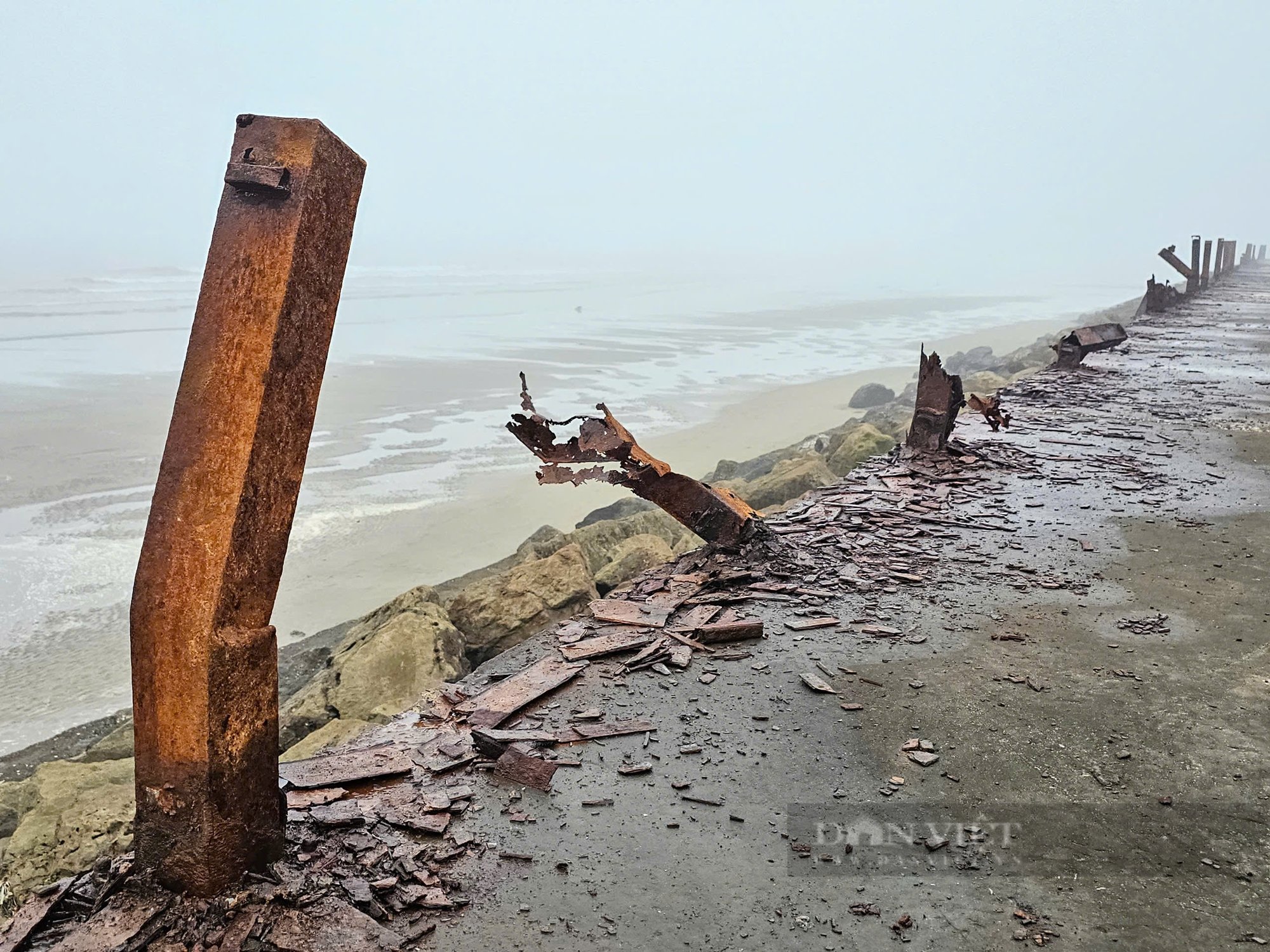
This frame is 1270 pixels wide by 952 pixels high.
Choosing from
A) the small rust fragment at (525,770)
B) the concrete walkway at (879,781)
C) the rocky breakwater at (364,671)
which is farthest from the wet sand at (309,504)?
the concrete walkway at (879,781)

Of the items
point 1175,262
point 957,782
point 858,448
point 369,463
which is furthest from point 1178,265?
point 957,782

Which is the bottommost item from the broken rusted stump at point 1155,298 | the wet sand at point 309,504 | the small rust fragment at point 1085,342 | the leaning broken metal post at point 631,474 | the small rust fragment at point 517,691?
the wet sand at point 309,504

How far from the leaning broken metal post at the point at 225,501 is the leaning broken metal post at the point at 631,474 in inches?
81.3

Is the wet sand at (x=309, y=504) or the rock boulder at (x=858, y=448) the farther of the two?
the rock boulder at (x=858, y=448)

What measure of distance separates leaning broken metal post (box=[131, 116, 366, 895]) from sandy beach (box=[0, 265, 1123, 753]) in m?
→ 5.93

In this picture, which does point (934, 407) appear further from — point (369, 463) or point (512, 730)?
point (369, 463)

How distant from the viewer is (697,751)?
11.5 feet

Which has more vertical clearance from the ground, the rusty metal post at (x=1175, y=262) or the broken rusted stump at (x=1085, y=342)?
the rusty metal post at (x=1175, y=262)

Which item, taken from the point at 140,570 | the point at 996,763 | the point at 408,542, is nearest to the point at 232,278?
the point at 140,570

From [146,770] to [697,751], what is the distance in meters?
1.94

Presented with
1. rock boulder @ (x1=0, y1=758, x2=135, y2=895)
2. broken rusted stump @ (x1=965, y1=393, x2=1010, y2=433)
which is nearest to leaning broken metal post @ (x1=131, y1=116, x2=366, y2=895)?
rock boulder @ (x1=0, y1=758, x2=135, y2=895)

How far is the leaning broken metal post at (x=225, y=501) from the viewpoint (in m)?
2.38

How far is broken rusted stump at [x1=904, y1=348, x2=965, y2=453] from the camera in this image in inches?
306

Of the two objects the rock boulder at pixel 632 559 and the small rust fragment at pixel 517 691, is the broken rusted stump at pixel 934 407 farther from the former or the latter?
the small rust fragment at pixel 517 691
